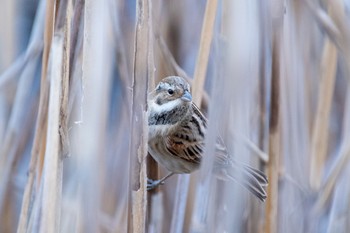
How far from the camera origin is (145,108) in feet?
4.47

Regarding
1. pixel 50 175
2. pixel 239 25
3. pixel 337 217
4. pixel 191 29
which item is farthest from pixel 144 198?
pixel 191 29

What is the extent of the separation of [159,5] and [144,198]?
99cm

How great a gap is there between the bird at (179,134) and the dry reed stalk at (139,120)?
2.17 feet

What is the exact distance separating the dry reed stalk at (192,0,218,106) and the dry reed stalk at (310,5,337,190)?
1.60ft

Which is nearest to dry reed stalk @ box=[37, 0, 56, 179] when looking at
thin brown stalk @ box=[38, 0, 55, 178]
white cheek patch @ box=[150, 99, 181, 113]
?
thin brown stalk @ box=[38, 0, 55, 178]

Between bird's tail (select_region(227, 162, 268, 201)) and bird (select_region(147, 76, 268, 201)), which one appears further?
bird (select_region(147, 76, 268, 201))

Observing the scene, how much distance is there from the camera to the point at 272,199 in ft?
5.60

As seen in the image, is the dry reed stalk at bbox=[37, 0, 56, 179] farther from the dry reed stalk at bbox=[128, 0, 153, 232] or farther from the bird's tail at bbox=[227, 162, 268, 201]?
the bird's tail at bbox=[227, 162, 268, 201]

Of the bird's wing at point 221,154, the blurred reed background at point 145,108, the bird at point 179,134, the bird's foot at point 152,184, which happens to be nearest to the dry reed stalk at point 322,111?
the blurred reed background at point 145,108

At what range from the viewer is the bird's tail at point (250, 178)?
5.66ft

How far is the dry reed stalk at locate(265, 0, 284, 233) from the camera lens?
1.63m

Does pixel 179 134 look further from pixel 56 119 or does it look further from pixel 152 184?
pixel 56 119

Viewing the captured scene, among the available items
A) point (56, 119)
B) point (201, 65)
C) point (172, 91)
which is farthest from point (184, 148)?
point (56, 119)

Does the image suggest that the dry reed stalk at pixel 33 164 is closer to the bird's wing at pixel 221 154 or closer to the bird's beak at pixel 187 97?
the bird's beak at pixel 187 97
